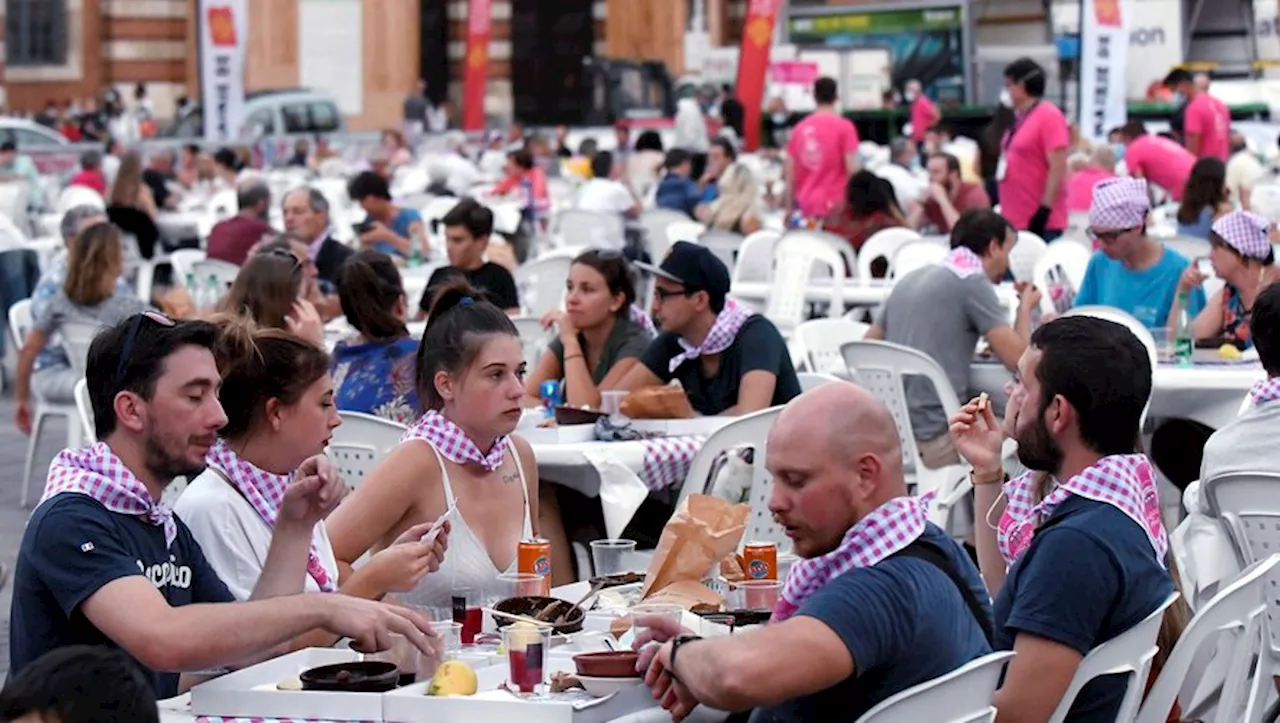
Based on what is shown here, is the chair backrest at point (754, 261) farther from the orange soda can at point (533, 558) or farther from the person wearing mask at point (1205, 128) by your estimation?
the orange soda can at point (533, 558)

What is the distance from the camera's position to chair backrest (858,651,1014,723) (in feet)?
10.9

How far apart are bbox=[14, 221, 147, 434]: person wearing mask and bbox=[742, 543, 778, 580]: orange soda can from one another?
234 inches

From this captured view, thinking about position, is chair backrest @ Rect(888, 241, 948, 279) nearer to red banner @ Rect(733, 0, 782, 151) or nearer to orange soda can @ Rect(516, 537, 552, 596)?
orange soda can @ Rect(516, 537, 552, 596)

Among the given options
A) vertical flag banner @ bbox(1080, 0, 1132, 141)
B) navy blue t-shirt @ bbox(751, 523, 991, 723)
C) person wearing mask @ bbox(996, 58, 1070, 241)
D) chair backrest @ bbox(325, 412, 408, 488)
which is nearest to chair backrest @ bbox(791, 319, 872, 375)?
chair backrest @ bbox(325, 412, 408, 488)

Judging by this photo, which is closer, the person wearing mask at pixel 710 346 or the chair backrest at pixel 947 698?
the chair backrest at pixel 947 698

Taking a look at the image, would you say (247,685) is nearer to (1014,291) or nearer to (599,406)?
(599,406)

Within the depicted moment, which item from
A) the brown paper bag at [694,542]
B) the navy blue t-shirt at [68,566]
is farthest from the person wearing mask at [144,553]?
the brown paper bag at [694,542]

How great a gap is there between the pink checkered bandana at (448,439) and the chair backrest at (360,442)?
1.30 meters

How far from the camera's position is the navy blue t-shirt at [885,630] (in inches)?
132

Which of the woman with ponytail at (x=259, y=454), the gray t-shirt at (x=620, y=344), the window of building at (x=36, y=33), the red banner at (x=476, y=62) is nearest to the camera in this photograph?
the woman with ponytail at (x=259, y=454)

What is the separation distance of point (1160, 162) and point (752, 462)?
34.0 ft

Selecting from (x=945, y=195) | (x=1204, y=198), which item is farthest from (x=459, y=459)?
(x=945, y=195)

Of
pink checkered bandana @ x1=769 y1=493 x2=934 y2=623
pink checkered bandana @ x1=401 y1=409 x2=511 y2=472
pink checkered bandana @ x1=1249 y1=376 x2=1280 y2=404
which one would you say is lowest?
pink checkered bandana @ x1=401 y1=409 x2=511 y2=472

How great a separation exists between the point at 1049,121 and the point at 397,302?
21.3 feet
